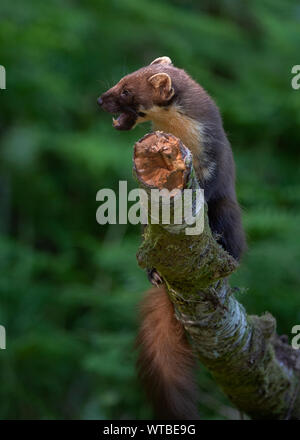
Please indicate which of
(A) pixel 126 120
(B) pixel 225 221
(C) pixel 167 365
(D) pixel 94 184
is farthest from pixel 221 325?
(D) pixel 94 184

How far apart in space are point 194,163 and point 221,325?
95cm

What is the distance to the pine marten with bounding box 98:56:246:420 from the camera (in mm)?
4008

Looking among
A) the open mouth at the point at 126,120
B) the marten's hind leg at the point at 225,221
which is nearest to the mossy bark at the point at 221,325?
the marten's hind leg at the point at 225,221

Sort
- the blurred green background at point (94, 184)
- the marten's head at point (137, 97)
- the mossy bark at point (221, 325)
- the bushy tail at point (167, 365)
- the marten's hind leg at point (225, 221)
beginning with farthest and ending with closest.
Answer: the blurred green background at point (94, 184)
the marten's hind leg at point (225, 221)
the marten's head at point (137, 97)
the bushy tail at point (167, 365)
the mossy bark at point (221, 325)

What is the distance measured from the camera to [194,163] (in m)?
4.12

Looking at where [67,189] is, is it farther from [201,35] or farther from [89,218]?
[201,35]

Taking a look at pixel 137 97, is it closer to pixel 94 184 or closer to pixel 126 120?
pixel 126 120

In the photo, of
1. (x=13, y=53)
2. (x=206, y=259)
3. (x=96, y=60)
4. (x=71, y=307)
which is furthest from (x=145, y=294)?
(x=96, y=60)

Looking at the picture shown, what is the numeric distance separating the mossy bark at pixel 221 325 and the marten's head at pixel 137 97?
112 cm

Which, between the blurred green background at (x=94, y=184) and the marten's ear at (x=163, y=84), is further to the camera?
the blurred green background at (x=94, y=184)

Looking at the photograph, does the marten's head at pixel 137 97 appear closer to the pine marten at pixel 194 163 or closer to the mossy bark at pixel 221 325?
the pine marten at pixel 194 163

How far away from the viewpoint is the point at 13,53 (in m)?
7.61

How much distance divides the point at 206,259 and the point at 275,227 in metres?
2.22

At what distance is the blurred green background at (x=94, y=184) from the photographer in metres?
5.63
